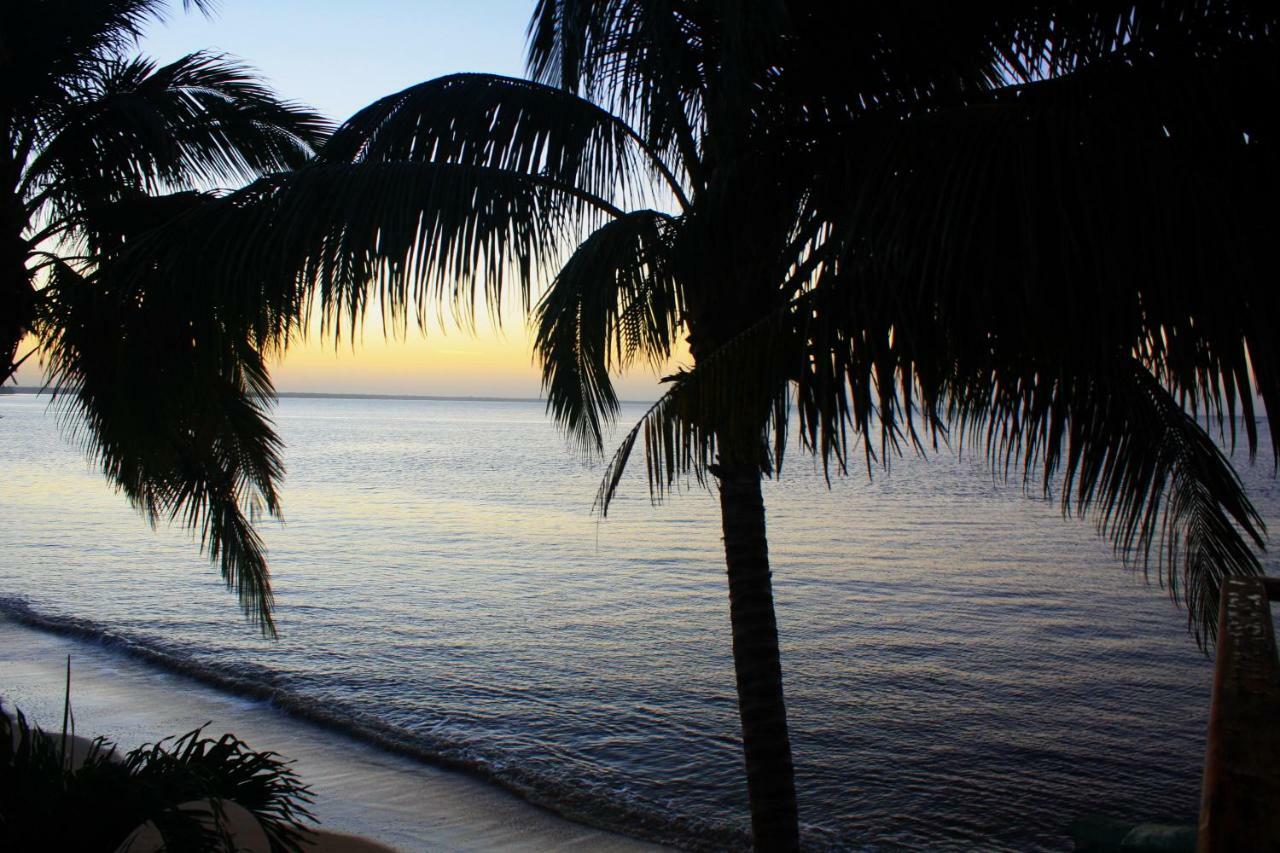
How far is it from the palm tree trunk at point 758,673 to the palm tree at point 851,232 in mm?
16

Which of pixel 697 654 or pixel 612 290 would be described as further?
pixel 697 654

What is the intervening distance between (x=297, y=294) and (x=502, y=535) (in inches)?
910

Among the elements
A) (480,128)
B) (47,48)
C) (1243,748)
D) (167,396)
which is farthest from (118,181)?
(1243,748)

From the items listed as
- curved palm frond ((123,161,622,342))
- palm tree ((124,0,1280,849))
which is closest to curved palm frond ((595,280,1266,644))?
palm tree ((124,0,1280,849))

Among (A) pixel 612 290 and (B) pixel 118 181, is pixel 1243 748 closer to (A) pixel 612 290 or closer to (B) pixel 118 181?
(A) pixel 612 290

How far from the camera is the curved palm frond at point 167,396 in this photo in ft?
14.0

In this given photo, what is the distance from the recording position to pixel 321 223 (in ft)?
13.3

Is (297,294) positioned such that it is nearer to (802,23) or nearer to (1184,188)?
(802,23)

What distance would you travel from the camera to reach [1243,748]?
2.97 ft

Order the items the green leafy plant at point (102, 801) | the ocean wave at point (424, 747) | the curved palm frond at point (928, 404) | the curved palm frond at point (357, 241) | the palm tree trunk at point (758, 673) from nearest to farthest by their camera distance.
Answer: the green leafy plant at point (102, 801)
the curved palm frond at point (928, 404)
the curved palm frond at point (357, 241)
the palm tree trunk at point (758, 673)
the ocean wave at point (424, 747)

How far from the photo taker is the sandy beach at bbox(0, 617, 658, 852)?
301 inches

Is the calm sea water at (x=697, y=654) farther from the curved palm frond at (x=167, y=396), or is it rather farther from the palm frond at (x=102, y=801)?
the palm frond at (x=102, y=801)

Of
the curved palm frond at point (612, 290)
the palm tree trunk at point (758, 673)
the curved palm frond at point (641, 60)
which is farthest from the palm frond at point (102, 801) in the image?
the curved palm frond at point (641, 60)

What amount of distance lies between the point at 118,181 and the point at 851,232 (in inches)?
243
